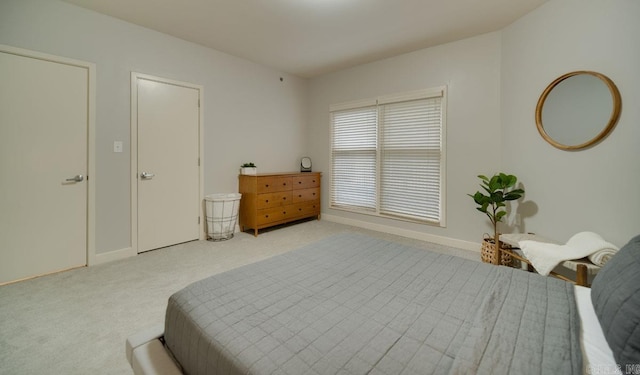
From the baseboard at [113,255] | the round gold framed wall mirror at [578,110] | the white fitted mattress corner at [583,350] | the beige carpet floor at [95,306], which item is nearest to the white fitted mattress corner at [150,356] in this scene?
the white fitted mattress corner at [583,350]

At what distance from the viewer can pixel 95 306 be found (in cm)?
204

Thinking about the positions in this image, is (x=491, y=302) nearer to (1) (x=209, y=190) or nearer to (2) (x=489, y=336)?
(2) (x=489, y=336)

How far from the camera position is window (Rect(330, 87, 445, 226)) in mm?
3705

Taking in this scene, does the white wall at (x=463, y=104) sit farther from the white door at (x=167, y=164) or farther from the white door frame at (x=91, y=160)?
the white door frame at (x=91, y=160)

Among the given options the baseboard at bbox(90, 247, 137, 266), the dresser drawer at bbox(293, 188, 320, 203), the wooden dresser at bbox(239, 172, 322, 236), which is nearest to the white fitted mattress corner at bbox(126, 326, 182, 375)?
the baseboard at bbox(90, 247, 137, 266)

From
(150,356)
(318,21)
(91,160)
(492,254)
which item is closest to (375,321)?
(150,356)

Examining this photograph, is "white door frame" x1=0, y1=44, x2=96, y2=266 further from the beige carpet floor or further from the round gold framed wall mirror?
the round gold framed wall mirror

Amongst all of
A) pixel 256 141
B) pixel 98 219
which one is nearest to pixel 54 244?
pixel 98 219

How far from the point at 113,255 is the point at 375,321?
10.5ft

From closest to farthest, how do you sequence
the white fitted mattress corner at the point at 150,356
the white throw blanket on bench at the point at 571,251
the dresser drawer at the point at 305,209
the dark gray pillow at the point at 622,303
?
1. the dark gray pillow at the point at 622,303
2. the white fitted mattress corner at the point at 150,356
3. the white throw blanket on bench at the point at 571,251
4. the dresser drawer at the point at 305,209

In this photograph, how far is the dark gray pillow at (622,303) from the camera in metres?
0.77

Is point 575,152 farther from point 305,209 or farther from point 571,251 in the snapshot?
point 305,209

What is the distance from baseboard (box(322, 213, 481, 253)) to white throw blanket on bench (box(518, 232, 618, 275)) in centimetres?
123

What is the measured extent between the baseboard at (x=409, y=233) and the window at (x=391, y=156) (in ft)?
0.65
